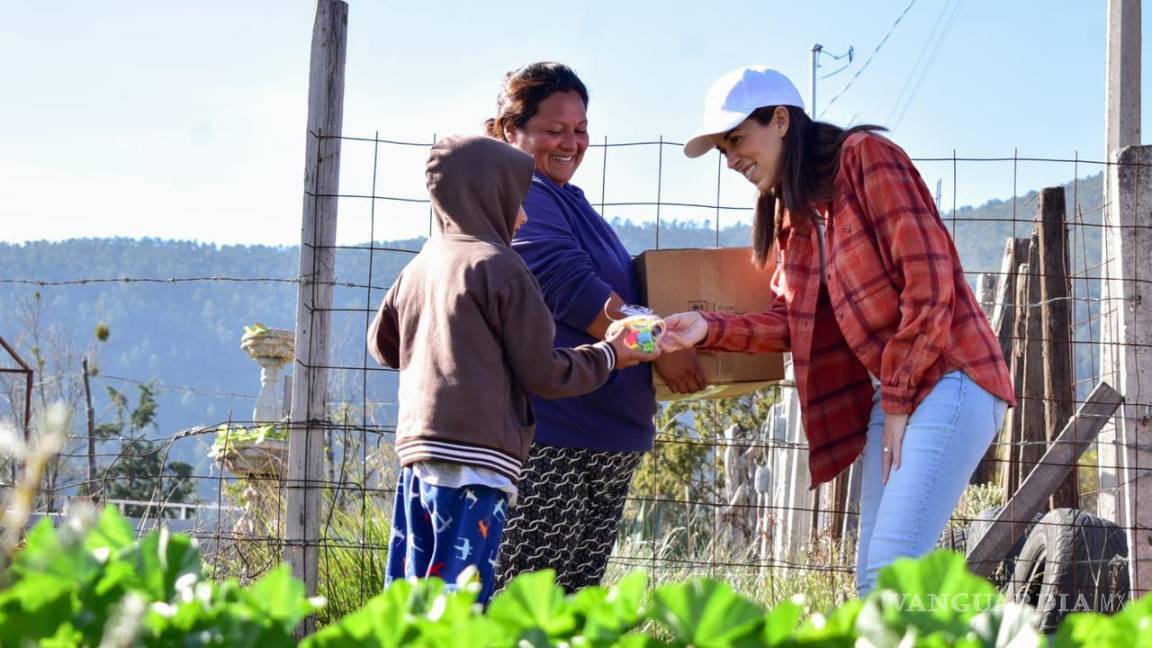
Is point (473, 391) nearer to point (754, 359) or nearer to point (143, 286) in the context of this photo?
point (754, 359)

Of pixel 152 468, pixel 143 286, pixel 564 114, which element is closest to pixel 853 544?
pixel 564 114

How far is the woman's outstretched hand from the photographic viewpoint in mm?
3182

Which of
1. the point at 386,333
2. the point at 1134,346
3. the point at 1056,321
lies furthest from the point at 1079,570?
the point at 386,333

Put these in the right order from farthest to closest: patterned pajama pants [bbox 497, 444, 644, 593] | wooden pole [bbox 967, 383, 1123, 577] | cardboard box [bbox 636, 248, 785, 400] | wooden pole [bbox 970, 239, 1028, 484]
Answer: wooden pole [bbox 970, 239, 1028, 484], wooden pole [bbox 967, 383, 1123, 577], cardboard box [bbox 636, 248, 785, 400], patterned pajama pants [bbox 497, 444, 644, 593]

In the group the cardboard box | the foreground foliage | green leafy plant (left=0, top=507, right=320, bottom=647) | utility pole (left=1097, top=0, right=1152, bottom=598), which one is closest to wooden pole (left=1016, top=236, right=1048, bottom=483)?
utility pole (left=1097, top=0, right=1152, bottom=598)

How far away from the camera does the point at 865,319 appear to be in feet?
9.55

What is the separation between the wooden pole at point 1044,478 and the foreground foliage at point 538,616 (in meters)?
3.77

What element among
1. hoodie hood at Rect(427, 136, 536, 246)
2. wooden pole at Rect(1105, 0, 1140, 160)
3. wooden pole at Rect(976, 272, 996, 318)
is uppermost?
wooden pole at Rect(1105, 0, 1140, 160)

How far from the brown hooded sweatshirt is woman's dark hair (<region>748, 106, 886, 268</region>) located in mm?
598

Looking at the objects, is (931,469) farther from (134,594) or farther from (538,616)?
(134,594)

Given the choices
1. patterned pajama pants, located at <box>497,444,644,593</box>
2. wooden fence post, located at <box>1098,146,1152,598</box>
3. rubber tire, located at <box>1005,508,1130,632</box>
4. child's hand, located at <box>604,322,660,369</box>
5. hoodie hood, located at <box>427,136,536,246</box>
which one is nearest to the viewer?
hoodie hood, located at <box>427,136,536,246</box>

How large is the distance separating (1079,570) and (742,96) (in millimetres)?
3334

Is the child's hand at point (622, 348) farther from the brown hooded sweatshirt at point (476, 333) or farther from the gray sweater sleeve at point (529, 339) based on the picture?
the gray sweater sleeve at point (529, 339)

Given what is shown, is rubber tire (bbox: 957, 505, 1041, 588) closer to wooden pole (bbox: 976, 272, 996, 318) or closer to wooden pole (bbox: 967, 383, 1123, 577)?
wooden pole (bbox: 967, 383, 1123, 577)
